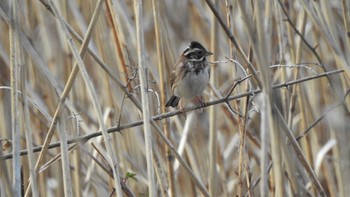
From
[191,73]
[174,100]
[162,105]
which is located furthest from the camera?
[174,100]

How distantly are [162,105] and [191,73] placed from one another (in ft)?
2.60

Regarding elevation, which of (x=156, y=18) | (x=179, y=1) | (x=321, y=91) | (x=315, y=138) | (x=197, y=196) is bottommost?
(x=197, y=196)

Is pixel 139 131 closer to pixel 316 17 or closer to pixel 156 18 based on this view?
pixel 156 18

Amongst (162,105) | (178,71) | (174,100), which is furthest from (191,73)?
(162,105)

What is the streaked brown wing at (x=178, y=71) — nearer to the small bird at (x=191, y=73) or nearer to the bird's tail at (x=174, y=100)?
the small bird at (x=191, y=73)

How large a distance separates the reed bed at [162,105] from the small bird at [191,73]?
0.39 feet

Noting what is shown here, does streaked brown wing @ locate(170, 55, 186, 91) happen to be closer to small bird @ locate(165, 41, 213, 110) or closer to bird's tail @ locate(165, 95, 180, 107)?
small bird @ locate(165, 41, 213, 110)

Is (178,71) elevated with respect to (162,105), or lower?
elevated

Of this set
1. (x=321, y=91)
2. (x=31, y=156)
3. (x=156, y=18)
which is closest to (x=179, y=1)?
(x=321, y=91)

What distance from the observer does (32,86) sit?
3.73 m

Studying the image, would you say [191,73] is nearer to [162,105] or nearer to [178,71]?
[178,71]

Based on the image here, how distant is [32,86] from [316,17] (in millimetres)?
1872

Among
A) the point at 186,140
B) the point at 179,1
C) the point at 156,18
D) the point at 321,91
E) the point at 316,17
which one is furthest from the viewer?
the point at 179,1

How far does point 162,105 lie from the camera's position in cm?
318
